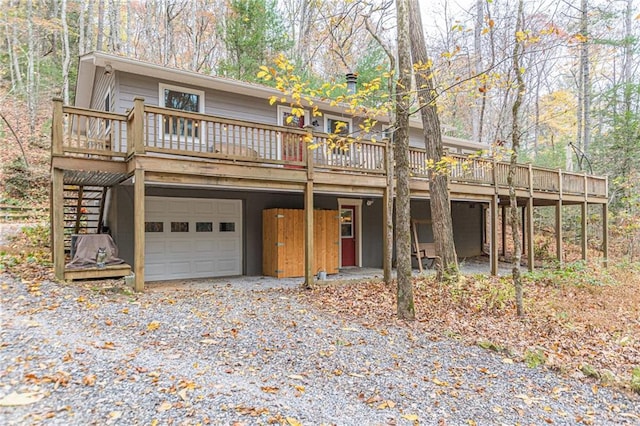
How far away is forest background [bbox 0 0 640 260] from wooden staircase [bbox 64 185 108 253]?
6.50 m

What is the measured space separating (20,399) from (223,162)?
5.41 m

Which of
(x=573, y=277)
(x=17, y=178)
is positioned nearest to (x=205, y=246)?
(x=573, y=277)

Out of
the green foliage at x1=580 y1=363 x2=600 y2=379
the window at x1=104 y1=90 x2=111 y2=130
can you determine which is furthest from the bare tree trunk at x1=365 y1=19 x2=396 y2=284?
the window at x1=104 y1=90 x2=111 y2=130

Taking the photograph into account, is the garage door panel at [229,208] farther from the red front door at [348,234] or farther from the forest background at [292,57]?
the forest background at [292,57]

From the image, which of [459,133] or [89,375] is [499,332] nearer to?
[89,375]

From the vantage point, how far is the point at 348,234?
43.1ft

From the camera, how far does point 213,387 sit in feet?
11.4

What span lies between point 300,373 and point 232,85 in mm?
8242

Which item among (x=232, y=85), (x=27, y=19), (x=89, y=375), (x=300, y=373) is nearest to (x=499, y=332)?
(x=300, y=373)

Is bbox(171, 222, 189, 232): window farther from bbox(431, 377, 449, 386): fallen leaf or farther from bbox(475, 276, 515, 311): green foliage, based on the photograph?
bbox(431, 377, 449, 386): fallen leaf

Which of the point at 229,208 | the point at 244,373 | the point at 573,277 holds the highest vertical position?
the point at 229,208

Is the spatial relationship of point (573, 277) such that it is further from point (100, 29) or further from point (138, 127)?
point (100, 29)

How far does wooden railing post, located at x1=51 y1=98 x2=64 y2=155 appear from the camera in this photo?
6.46 metres

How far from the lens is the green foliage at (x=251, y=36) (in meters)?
16.2
